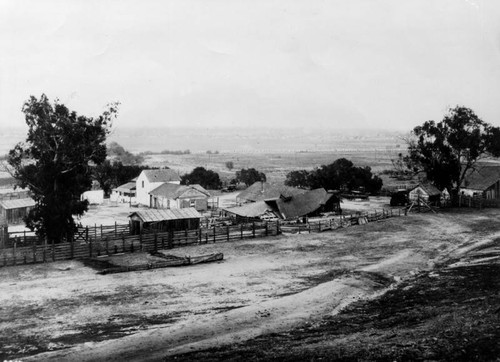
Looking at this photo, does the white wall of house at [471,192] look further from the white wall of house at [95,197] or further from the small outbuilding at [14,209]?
the small outbuilding at [14,209]

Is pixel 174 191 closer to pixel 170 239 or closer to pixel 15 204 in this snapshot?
pixel 15 204

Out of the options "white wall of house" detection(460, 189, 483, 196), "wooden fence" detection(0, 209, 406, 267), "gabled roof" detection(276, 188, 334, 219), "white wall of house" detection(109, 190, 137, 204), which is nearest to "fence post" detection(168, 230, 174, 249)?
"wooden fence" detection(0, 209, 406, 267)

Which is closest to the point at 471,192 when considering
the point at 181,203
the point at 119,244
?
the point at 181,203

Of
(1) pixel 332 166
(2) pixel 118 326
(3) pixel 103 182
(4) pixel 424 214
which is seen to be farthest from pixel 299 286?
(3) pixel 103 182

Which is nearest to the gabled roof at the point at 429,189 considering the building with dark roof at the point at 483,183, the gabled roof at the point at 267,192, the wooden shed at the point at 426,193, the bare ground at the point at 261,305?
the wooden shed at the point at 426,193

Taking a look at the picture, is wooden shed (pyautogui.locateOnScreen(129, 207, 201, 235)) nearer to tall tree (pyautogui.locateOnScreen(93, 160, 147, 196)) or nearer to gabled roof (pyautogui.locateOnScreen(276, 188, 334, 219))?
gabled roof (pyautogui.locateOnScreen(276, 188, 334, 219))

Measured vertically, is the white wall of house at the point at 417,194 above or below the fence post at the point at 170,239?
above

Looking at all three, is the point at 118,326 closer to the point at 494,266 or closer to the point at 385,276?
the point at 385,276
